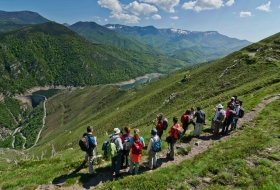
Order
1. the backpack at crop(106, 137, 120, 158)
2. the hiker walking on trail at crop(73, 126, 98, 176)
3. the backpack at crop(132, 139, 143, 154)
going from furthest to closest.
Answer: the hiker walking on trail at crop(73, 126, 98, 176) < the backpack at crop(132, 139, 143, 154) < the backpack at crop(106, 137, 120, 158)

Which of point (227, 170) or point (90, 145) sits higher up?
point (90, 145)

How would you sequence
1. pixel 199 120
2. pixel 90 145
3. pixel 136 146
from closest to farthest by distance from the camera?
1. pixel 136 146
2. pixel 90 145
3. pixel 199 120

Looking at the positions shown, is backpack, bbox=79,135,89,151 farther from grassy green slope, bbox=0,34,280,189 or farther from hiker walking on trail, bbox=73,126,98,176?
grassy green slope, bbox=0,34,280,189

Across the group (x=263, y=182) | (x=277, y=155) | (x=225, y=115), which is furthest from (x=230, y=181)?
(x=225, y=115)

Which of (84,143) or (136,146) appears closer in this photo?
(136,146)

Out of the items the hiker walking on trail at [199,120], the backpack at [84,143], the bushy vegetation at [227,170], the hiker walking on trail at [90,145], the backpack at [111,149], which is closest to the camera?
the bushy vegetation at [227,170]

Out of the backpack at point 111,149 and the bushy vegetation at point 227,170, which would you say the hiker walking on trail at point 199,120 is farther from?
the backpack at point 111,149

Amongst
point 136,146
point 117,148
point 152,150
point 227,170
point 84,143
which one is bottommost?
point 227,170

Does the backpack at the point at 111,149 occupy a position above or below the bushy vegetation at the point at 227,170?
above

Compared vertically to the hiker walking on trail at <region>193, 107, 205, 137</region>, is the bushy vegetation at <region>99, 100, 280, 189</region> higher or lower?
lower

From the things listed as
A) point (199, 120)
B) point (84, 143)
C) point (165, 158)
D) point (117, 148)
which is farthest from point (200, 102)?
point (84, 143)

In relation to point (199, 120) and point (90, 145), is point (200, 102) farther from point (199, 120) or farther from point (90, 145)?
point (90, 145)

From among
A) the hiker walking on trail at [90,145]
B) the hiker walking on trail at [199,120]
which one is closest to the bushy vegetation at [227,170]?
the hiker walking on trail at [90,145]

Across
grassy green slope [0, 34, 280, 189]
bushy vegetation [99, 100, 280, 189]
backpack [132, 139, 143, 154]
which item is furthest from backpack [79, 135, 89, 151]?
backpack [132, 139, 143, 154]
